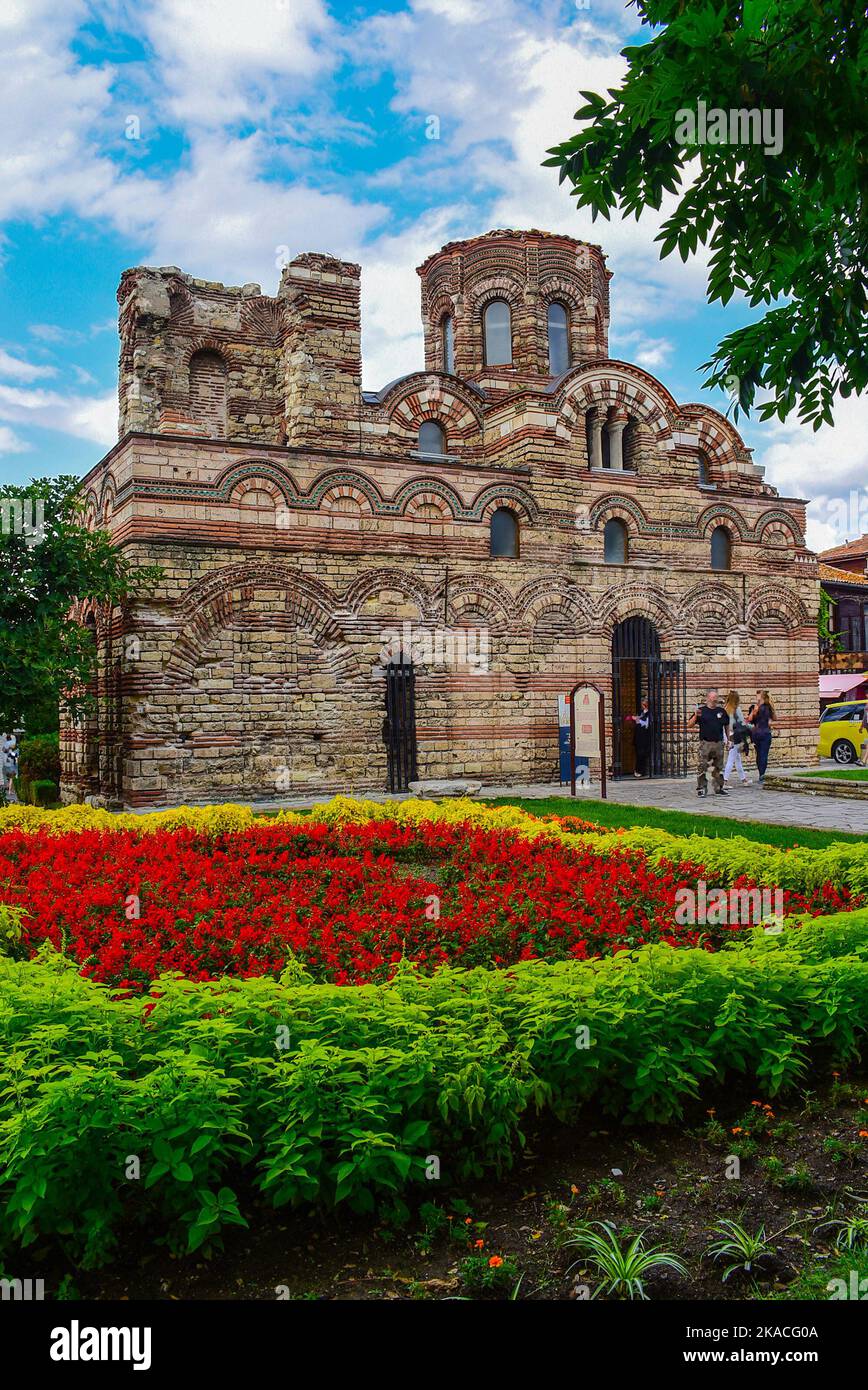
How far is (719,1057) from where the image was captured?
14.6 feet

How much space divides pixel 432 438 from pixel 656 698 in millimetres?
6496

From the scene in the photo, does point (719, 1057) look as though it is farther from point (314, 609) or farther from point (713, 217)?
point (314, 609)

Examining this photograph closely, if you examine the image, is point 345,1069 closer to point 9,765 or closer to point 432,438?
point 432,438

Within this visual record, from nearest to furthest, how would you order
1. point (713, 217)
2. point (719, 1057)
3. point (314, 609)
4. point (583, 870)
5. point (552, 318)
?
point (719, 1057) → point (713, 217) → point (583, 870) → point (314, 609) → point (552, 318)

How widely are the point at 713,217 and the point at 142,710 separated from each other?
1065cm

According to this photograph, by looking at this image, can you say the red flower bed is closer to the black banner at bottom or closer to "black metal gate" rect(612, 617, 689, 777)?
the black banner at bottom

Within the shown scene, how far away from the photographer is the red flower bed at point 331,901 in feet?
19.1

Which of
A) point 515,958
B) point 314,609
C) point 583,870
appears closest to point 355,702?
point 314,609

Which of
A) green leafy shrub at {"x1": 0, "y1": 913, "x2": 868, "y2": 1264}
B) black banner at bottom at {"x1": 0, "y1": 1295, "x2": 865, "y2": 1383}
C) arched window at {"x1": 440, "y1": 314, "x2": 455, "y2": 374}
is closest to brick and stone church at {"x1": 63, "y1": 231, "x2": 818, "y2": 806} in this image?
arched window at {"x1": 440, "y1": 314, "x2": 455, "y2": 374}

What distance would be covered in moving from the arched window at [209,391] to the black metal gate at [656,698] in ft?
29.7

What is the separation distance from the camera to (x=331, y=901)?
702cm
